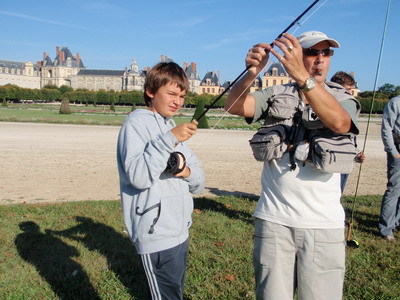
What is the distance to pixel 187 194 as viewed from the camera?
2.46 m

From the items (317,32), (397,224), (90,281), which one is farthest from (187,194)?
(397,224)

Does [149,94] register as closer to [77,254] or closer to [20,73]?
[77,254]

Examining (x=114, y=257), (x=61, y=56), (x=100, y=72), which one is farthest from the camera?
(x=61, y=56)

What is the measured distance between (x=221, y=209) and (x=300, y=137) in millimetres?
4222

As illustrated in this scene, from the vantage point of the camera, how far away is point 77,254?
430 centimetres

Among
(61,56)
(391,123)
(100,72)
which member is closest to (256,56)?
(391,123)

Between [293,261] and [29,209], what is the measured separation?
15.9 feet

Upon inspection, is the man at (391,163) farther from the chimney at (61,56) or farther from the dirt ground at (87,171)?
the chimney at (61,56)

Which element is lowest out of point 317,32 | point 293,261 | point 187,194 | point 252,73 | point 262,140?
point 293,261

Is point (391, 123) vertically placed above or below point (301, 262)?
above

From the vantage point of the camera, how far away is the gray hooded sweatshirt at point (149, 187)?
84.8 inches

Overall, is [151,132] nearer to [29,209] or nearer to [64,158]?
[29,209]

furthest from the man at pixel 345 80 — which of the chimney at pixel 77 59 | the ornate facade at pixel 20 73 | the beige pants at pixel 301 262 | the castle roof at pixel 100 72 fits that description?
the chimney at pixel 77 59

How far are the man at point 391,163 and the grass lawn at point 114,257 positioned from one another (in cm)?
21
